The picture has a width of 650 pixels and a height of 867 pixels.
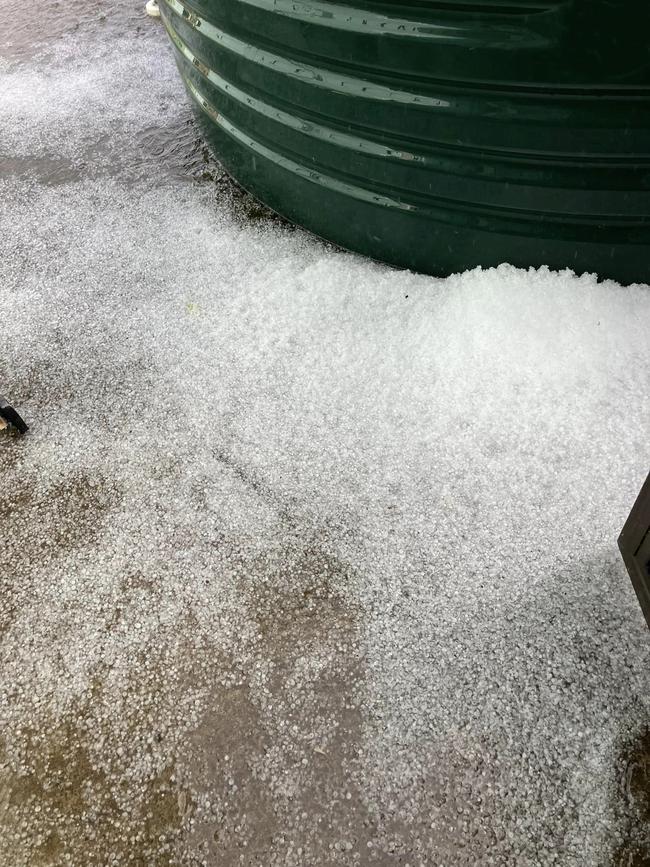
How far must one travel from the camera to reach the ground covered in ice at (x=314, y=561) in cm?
98

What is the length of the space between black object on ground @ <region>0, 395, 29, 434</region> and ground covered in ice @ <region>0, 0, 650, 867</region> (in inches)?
1.8

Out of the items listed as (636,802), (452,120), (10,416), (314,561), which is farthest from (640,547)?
(10,416)

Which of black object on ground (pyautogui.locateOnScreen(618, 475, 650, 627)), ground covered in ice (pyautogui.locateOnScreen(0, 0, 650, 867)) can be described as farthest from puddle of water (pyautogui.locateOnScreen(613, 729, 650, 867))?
black object on ground (pyautogui.locateOnScreen(618, 475, 650, 627))

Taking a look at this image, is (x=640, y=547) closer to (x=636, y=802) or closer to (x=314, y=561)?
(x=636, y=802)

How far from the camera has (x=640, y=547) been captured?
3.62 ft

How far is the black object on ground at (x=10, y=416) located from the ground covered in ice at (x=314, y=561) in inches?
1.8

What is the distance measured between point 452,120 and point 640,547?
0.94m

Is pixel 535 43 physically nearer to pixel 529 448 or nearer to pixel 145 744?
pixel 529 448

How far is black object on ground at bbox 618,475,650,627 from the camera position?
3.48 ft

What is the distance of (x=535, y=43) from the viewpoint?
3.94 feet

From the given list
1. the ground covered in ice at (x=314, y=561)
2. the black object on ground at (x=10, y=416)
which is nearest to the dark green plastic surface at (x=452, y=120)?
the ground covered in ice at (x=314, y=561)

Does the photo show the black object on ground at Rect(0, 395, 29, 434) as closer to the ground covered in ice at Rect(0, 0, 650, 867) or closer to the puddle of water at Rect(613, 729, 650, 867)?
the ground covered in ice at Rect(0, 0, 650, 867)

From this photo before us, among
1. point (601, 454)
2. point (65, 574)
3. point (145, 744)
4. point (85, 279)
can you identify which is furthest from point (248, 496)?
point (85, 279)

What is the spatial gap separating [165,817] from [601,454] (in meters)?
1.03
